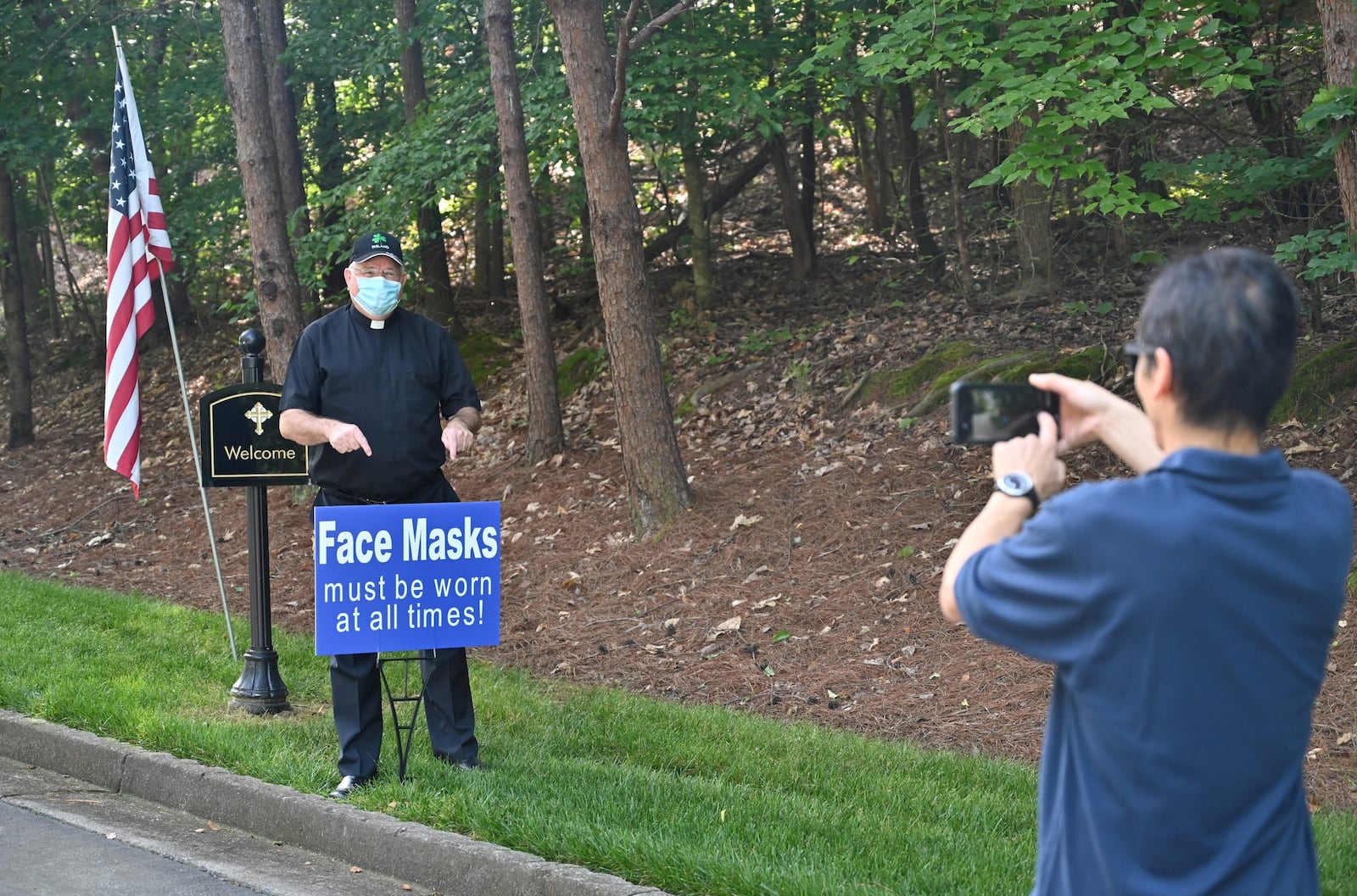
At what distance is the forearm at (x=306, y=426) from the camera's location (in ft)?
18.2

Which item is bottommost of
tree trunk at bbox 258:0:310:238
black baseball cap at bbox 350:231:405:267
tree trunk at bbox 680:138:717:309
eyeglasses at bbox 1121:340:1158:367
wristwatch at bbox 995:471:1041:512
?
wristwatch at bbox 995:471:1041:512

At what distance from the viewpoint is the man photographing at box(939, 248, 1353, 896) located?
1973 millimetres

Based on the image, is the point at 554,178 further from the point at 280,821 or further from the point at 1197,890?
the point at 1197,890

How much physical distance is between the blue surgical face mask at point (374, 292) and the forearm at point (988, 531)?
4.02m

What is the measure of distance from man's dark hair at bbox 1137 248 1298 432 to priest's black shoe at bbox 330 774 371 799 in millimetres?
4442

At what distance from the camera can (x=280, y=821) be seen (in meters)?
5.58

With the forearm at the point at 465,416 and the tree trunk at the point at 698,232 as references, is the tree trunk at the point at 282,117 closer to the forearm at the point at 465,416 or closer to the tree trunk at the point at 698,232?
the tree trunk at the point at 698,232

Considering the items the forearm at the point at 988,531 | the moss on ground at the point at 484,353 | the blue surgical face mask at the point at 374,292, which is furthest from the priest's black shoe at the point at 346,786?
the moss on ground at the point at 484,353

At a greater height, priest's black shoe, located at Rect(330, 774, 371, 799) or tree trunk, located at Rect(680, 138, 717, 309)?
tree trunk, located at Rect(680, 138, 717, 309)

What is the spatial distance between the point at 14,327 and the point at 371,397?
17.8m

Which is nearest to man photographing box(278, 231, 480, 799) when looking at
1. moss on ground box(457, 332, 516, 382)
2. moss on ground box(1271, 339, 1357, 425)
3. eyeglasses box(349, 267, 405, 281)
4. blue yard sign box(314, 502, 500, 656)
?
eyeglasses box(349, 267, 405, 281)

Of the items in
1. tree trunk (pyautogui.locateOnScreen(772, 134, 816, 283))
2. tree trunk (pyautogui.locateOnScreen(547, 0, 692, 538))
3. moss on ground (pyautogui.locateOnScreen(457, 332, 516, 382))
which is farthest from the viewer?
moss on ground (pyautogui.locateOnScreen(457, 332, 516, 382))

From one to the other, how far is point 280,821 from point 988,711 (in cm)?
373

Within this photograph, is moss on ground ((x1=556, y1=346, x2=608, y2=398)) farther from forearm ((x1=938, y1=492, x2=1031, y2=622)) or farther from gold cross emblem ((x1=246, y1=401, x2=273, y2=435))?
forearm ((x1=938, y1=492, x2=1031, y2=622))
